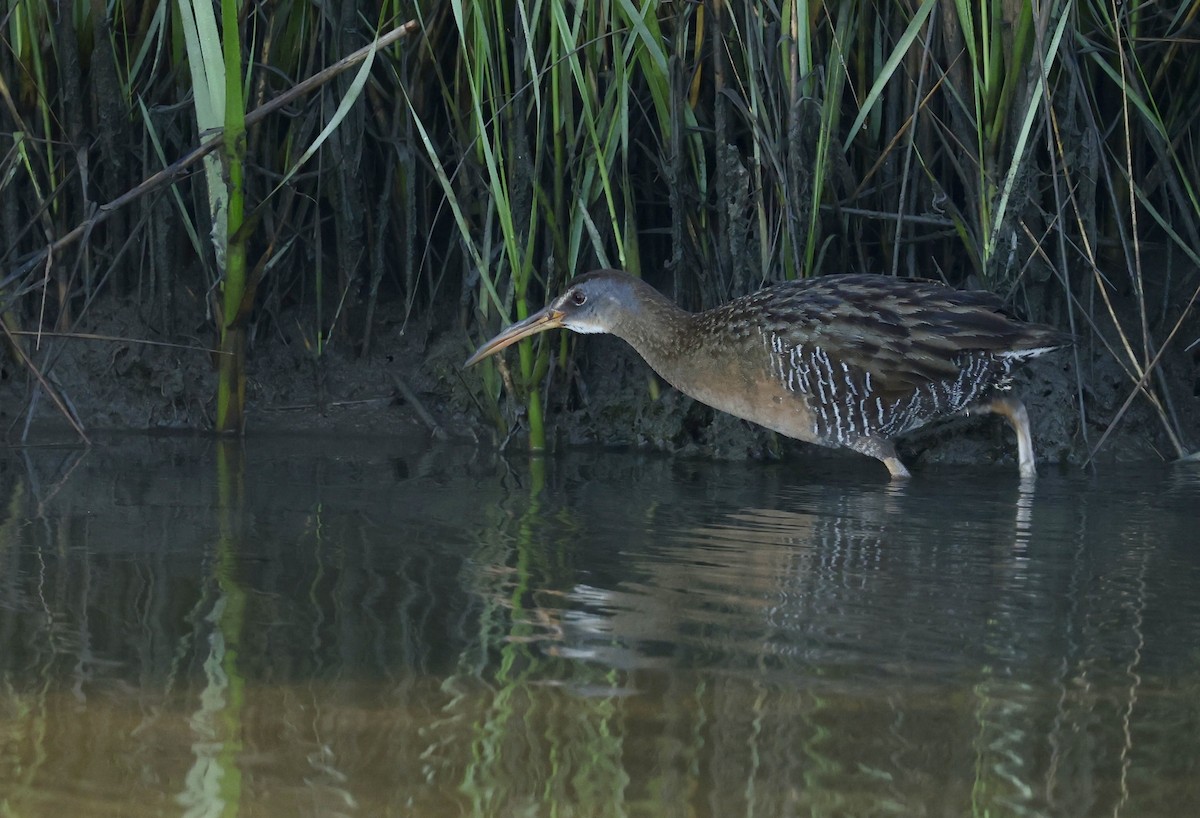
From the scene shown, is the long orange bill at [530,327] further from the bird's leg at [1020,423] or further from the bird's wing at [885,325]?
the bird's leg at [1020,423]

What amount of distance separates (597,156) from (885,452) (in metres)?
1.27

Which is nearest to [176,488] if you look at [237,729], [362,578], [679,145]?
[362,578]

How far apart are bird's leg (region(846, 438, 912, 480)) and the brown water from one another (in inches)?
26.8

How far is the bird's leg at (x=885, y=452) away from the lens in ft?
15.6

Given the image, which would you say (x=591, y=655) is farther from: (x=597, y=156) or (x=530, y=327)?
(x=530, y=327)

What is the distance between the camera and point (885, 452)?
477cm

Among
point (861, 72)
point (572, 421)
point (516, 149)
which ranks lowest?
point (572, 421)

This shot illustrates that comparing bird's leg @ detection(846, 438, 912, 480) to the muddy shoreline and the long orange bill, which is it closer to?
the muddy shoreline

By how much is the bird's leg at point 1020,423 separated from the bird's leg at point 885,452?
13.4 inches

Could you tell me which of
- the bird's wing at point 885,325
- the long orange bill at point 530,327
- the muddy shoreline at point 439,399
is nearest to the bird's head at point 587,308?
the long orange bill at point 530,327

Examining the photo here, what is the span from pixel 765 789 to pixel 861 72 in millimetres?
3554

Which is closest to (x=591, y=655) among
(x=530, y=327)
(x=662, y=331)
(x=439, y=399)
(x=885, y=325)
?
(x=885, y=325)

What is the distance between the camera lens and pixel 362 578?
116 inches

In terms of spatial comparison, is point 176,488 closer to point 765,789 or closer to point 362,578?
point 362,578
